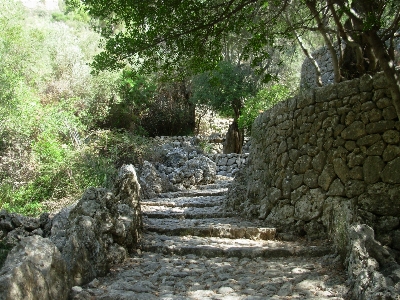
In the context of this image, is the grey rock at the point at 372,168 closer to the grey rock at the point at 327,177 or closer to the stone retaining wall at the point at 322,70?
the grey rock at the point at 327,177

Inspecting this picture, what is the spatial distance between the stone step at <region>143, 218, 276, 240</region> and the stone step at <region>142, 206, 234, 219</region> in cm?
42

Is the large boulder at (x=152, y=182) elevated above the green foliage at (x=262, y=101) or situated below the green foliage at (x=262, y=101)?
below

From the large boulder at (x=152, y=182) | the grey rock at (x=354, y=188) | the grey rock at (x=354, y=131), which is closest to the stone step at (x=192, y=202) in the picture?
the large boulder at (x=152, y=182)

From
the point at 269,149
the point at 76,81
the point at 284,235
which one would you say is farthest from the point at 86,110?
the point at 284,235

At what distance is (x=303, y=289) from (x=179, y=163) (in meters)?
9.91

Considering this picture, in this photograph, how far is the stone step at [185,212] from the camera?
8023 millimetres

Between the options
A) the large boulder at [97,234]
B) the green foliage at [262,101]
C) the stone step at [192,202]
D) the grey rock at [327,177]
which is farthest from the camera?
the green foliage at [262,101]

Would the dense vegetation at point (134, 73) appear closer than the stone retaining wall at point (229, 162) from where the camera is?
Yes

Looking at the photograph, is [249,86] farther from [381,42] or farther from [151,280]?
[151,280]

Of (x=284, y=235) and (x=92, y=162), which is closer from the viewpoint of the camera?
(x=284, y=235)

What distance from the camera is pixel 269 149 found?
7680 mm

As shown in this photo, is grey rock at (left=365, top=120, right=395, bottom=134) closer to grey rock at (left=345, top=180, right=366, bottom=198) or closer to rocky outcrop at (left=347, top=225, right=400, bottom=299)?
grey rock at (left=345, top=180, right=366, bottom=198)

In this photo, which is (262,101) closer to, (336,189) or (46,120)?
(46,120)

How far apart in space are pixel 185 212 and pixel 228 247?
2.71 meters
